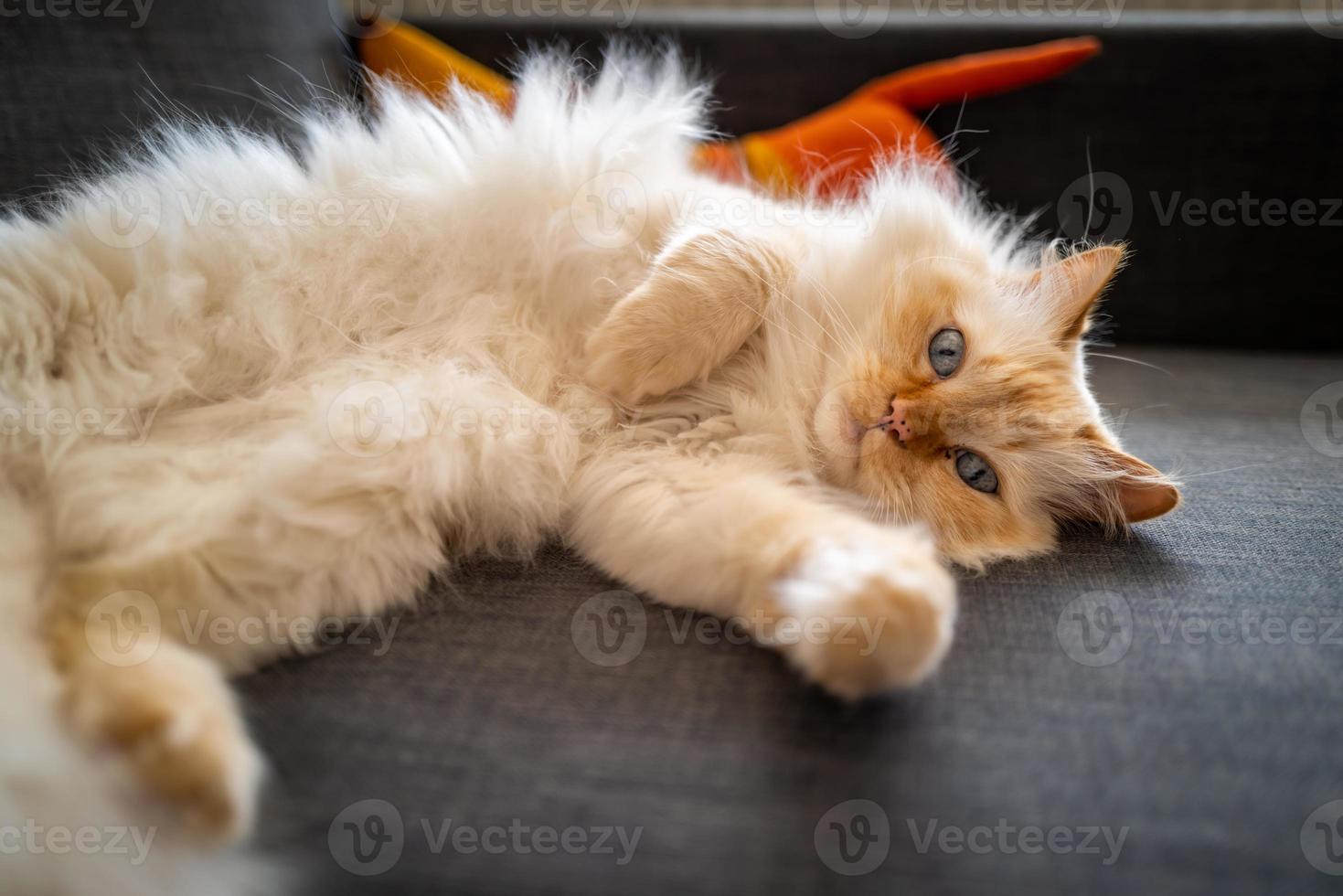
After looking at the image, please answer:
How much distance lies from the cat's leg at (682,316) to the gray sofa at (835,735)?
305 mm

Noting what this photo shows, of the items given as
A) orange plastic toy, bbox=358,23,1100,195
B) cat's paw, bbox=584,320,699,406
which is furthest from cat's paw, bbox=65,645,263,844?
orange plastic toy, bbox=358,23,1100,195

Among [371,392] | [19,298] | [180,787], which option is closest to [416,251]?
[371,392]

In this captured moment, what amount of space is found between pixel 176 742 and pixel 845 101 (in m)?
2.16

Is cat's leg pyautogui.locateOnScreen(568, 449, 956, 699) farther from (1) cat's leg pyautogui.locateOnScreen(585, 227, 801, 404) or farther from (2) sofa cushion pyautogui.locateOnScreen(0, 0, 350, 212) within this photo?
(2) sofa cushion pyautogui.locateOnScreen(0, 0, 350, 212)

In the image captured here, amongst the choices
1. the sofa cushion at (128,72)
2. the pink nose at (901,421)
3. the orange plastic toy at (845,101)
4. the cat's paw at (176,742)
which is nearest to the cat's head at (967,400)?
the pink nose at (901,421)

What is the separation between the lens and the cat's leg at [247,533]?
76 centimetres

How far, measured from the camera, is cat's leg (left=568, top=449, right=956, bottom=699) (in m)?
0.85

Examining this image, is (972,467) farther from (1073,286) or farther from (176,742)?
(176,742)

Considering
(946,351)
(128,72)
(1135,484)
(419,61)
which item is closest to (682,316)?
(946,351)

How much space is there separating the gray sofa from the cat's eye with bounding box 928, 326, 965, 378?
1.08 feet

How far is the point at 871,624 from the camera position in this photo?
0.85 meters

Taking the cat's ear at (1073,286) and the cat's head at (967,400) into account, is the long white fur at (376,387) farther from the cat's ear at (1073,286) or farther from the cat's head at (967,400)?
the cat's ear at (1073,286)

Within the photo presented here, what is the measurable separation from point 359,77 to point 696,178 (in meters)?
1.08

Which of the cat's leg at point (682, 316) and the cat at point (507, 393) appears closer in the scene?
the cat at point (507, 393)
